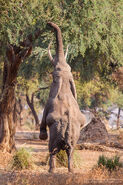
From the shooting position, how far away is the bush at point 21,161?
11.1 m

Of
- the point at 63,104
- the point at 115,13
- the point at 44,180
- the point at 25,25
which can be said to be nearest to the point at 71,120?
the point at 63,104

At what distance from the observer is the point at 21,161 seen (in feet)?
36.6

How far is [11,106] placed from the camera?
14.4 metres

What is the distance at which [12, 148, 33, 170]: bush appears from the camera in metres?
11.1

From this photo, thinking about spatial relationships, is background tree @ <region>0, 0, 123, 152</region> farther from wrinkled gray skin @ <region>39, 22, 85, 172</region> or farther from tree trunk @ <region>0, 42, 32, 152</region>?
wrinkled gray skin @ <region>39, 22, 85, 172</region>

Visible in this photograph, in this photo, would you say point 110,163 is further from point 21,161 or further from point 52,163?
point 21,161

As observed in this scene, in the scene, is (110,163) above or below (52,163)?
below

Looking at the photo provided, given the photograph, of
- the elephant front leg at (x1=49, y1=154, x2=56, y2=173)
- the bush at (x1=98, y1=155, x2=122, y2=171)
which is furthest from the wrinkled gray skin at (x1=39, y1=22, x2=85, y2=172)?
the bush at (x1=98, y1=155, x2=122, y2=171)

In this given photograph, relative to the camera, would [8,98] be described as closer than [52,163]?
No

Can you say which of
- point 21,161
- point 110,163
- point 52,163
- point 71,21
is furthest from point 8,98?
point 52,163

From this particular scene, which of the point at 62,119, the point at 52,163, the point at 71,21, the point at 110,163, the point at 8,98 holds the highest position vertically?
the point at 71,21

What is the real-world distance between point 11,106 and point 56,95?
633cm

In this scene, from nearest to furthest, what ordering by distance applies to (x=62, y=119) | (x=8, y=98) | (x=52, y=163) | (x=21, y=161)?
(x=62, y=119) < (x=52, y=163) < (x=21, y=161) < (x=8, y=98)

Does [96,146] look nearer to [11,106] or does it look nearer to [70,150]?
[11,106]
